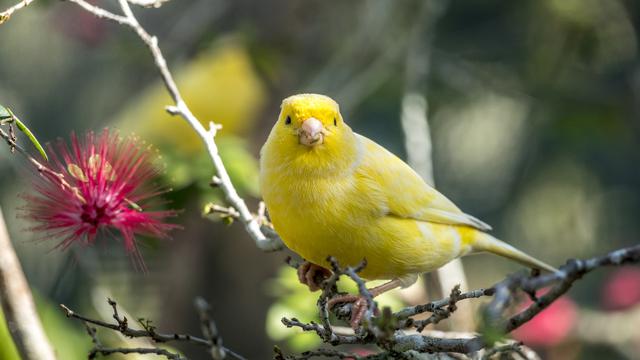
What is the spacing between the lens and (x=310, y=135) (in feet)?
Result: 8.70

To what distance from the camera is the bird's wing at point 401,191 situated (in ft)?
9.46

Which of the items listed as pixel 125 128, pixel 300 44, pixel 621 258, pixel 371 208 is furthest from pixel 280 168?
pixel 300 44

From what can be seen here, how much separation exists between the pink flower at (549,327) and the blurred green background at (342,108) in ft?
0.68

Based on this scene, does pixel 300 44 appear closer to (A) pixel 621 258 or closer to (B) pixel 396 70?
(B) pixel 396 70

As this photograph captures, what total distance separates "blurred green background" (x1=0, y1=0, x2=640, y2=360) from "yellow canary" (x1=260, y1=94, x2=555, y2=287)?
2.14 feet

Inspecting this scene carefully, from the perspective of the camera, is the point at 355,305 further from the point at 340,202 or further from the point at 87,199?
the point at 87,199

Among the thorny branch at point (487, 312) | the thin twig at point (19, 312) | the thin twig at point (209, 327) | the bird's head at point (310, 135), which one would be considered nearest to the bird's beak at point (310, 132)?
the bird's head at point (310, 135)

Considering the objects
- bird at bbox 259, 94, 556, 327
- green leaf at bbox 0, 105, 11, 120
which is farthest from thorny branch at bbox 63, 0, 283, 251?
green leaf at bbox 0, 105, 11, 120

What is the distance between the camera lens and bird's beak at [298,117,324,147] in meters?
2.65

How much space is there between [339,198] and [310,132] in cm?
21

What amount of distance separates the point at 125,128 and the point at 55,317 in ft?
5.82

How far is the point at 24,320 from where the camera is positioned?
6.37 feet

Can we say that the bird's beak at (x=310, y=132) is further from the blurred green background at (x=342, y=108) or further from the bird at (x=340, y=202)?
the blurred green background at (x=342, y=108)

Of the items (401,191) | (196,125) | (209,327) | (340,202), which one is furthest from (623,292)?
(209,327)
